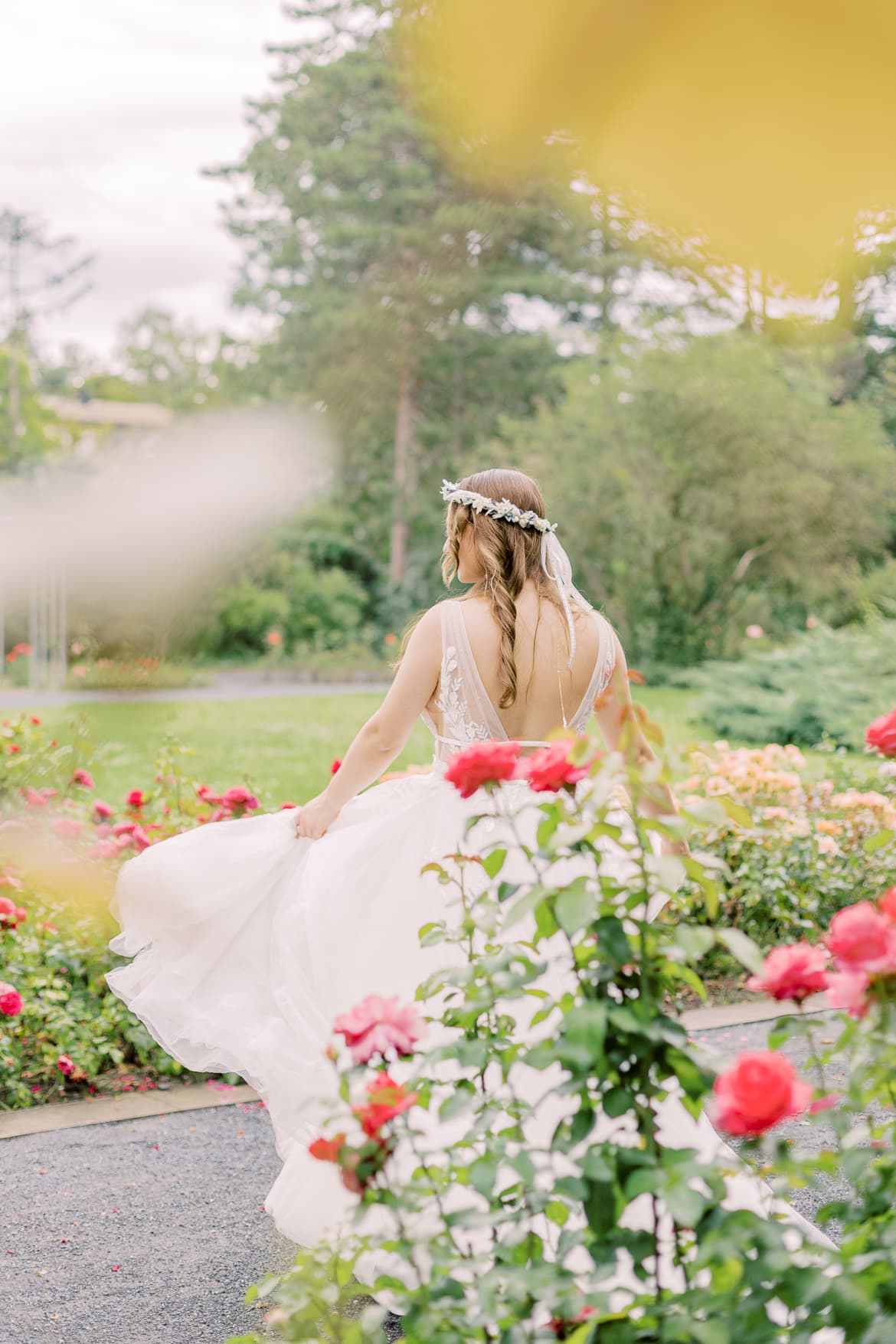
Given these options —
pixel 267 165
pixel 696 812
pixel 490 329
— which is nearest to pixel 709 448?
pixel 490 329

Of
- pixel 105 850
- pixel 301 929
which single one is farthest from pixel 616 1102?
pixel 105 850

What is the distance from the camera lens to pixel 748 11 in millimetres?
671

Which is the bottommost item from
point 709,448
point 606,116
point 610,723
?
point 610,723

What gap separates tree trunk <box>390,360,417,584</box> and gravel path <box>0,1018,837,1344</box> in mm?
16247

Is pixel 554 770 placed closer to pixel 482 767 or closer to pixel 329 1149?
pixel 482 767

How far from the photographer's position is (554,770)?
1.21 metres

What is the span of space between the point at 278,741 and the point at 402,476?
10.5m

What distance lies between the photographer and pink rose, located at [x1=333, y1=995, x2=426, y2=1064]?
1104mm

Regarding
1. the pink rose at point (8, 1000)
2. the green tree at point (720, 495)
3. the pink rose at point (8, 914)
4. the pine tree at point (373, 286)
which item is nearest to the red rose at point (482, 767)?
the pink rose at point (8, 1000)

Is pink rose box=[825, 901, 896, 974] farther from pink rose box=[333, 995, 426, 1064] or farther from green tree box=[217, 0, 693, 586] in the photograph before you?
green tree box=[217, 0, 693, 586]

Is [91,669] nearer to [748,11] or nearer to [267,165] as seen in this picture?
[748,11]

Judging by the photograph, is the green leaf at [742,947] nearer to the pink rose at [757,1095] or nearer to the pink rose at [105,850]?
the pink rose at [757,1095]

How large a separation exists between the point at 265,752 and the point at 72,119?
8.12m

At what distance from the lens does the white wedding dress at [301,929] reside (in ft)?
6.97
